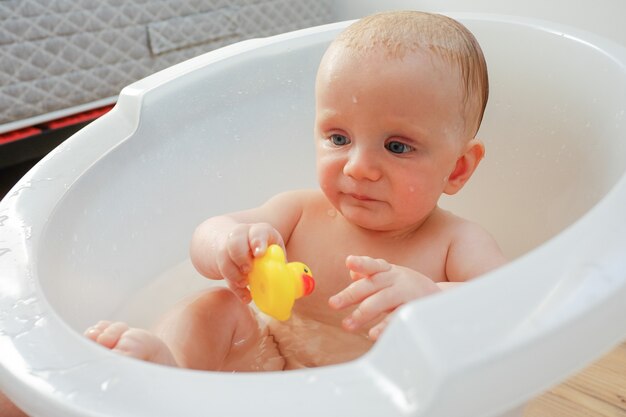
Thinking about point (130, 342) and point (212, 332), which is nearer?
point (130, 342)

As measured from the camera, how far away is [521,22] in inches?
43.6

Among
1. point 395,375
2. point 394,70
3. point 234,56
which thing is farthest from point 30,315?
point 234,56

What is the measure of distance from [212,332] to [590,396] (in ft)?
1.83

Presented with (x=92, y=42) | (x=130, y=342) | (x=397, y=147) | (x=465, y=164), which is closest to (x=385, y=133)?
(x=397, y=147)

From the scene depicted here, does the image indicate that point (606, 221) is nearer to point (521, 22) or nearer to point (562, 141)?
point (562, 141)

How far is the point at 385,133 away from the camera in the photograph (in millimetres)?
792

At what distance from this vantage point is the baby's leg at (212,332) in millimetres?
758

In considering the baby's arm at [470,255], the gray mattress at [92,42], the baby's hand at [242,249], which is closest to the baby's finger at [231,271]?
the baby's hand at [242,249]

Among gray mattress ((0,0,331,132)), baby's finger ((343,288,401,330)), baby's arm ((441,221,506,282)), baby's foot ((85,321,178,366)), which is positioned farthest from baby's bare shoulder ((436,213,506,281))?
gray mattress ((0,0,331,132))

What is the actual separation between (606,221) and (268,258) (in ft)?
1.01

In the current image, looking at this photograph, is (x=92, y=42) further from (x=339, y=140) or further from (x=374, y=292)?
(x=374, y=292)

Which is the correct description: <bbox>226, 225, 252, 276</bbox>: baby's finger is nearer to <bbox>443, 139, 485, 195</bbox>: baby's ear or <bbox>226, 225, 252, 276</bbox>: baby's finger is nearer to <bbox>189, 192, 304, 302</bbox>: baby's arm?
<bbox>189, 192, 304, 302</bbox>: baby's arm

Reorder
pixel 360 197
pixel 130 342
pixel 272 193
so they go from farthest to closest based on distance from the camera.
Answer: pixel 272 193 → pixel 360 197 → pixel 130 342

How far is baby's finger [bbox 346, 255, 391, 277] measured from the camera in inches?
24.1
